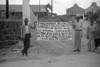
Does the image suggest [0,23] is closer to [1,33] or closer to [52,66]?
[1,33]

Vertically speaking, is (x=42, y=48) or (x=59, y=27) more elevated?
(x=59, y=27)

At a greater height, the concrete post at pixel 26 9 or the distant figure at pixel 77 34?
the concrete post at pixel 26 9

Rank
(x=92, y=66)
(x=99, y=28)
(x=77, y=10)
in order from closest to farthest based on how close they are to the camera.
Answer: (x=92, y=66), (x=99, y=28), (x=77, y=10)

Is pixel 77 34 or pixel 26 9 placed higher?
pixel 26 9

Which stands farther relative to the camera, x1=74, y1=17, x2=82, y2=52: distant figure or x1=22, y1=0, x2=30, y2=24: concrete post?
x1=22, y1=0, x2=30, y2=24: concrete post

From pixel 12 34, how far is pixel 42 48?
2338mm

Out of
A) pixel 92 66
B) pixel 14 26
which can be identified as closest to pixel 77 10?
pixel 14 26

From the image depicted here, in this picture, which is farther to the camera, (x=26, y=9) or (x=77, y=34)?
(x=26, y=9)

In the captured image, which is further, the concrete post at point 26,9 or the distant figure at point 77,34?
the concrete post at point 26,9

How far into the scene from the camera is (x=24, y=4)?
11.8 meters

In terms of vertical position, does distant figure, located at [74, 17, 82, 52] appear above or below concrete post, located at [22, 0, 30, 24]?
below

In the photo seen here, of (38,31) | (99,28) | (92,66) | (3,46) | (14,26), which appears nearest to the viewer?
(92,66)

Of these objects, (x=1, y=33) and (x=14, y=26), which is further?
(x=14, y=26)

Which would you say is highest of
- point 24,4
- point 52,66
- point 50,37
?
point 24,4
